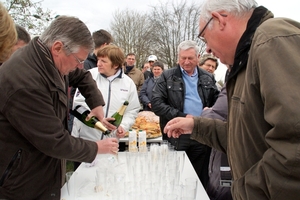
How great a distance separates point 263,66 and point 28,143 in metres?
1.31

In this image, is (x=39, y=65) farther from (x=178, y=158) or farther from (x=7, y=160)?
(x=178, y=158)

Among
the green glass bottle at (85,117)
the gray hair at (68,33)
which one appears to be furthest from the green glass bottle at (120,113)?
the gray hair at (68,33)

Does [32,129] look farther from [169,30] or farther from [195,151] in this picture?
[169,30]

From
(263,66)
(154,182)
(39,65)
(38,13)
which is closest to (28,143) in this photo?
(39,65)

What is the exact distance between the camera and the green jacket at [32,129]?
139cm

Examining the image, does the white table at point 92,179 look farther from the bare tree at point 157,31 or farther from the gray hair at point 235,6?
the bare tree at point 157,31

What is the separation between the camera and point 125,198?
1.50 meters

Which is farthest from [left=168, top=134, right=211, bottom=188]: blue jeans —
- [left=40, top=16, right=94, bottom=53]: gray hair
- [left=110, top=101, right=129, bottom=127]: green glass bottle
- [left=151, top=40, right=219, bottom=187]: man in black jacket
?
[left=40, top=16, right=94, bottom=53]: gray hair

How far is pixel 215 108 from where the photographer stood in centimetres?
211

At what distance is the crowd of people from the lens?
0.82 meters

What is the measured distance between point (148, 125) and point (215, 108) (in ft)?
6.00

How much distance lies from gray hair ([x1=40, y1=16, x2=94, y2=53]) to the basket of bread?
2.12 m

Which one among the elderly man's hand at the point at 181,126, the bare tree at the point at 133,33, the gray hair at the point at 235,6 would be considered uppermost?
the gray hair at the point at 235,6

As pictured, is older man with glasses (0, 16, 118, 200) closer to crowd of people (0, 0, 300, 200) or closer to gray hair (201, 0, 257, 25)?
crowd of people (0, 0, 300, 200)
